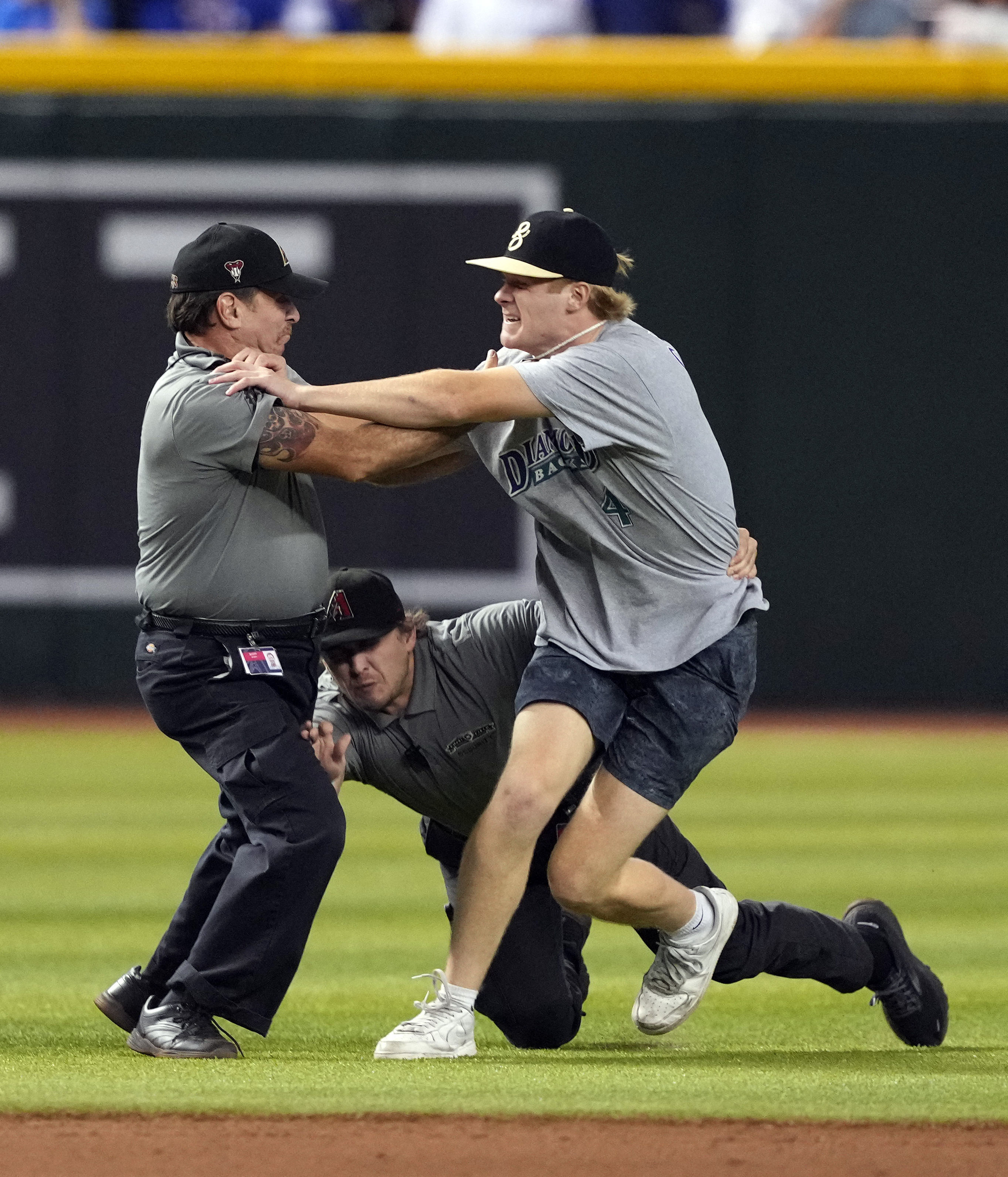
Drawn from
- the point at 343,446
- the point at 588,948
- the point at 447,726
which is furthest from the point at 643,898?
the point at 588,948

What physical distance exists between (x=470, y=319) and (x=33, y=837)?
17.5 ft

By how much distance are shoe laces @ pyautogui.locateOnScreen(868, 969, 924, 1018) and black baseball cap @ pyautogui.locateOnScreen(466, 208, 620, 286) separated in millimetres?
1955

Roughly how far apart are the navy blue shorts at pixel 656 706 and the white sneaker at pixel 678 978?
1.14 feet

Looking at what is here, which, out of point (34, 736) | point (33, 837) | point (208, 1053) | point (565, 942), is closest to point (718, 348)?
point (34, 736)

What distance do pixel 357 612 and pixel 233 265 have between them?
91cm

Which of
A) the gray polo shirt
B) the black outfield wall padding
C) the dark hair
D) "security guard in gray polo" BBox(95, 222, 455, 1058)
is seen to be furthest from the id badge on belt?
the black outfield wall padding

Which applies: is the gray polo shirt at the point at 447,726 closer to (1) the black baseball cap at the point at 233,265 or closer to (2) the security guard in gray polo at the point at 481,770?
(2) the security guard in gray polo at the point at 481,770

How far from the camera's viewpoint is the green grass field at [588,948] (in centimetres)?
447

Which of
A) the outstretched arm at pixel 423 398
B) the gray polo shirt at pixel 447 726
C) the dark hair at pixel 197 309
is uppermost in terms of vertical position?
the dark hair at pixel 197 309

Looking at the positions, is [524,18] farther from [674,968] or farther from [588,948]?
[674,968]

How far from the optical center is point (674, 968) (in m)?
5.09

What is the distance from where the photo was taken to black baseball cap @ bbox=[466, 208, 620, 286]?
4.98 meters

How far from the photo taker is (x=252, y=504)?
4922mm

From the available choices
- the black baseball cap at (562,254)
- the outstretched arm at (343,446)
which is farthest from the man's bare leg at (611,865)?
the black baseball cap at (562,254)
